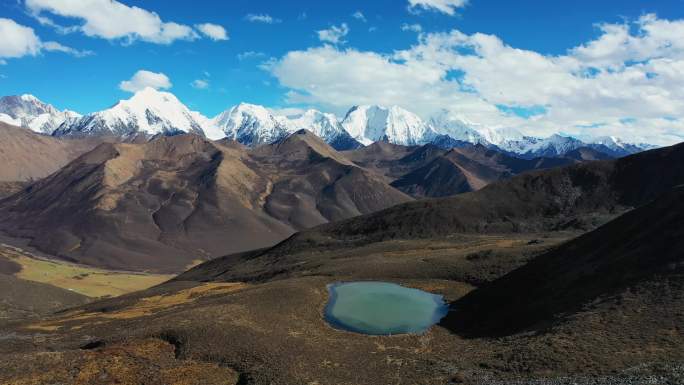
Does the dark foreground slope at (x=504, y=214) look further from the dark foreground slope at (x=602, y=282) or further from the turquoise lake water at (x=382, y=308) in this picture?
the dark foreground slope at (x=602, y=282)

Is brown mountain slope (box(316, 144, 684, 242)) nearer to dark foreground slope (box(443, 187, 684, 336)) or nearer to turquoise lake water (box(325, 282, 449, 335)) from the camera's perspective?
turquoise lake water (box(325, 282, 449, 335))

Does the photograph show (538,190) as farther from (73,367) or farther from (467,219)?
(73,367)

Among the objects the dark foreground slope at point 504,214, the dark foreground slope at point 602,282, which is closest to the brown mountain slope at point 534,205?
the dark foreground slope at point 504,214

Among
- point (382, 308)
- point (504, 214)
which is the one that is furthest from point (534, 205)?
point (382, 308)

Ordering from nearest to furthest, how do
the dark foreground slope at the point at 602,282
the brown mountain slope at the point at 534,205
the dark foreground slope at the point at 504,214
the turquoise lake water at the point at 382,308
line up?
the dark foreground slope at the point at 602,282 → the turquoise lake water at the point at 382,308 → the dark foreground slope at the point at 504,214 → the brown mountain slope at the point at 534,205

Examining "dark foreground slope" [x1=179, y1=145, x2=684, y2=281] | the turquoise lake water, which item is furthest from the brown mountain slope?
the turquoise lake water
